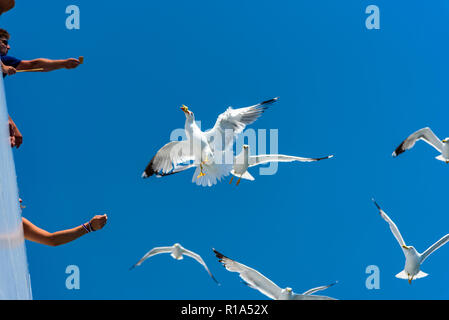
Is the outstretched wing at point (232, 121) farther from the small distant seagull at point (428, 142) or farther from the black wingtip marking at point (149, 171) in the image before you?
the small distant seagull at point (428, 142)

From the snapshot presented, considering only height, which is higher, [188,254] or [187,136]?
[187,136]

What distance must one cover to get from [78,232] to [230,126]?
18.1 feet

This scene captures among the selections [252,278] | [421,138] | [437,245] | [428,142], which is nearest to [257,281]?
Result: [252,278]

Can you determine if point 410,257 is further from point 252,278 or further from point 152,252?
point 152,252

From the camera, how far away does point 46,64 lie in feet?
11.6

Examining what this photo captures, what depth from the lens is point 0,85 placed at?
2342 mm

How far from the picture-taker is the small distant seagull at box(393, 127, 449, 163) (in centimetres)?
1112

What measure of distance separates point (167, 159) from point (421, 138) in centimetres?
535

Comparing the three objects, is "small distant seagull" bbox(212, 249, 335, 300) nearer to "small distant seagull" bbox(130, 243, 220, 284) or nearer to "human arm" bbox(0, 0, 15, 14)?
"small distant seagull" bbox(130, 243, 220, 284)

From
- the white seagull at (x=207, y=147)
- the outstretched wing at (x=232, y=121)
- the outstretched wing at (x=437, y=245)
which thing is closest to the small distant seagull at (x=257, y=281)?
the white seagull at (x=207, y=147)

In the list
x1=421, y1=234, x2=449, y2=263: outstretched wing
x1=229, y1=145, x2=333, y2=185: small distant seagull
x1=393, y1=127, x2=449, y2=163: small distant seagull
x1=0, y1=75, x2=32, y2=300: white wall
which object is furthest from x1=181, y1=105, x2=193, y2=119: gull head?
x1=0, y1=75, x2=32, y2=300: white wall
